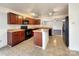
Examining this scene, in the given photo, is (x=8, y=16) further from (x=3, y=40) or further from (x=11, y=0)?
(x=11, y=0)

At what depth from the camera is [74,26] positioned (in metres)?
4.69

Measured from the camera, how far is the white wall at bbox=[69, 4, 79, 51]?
15.2 feet

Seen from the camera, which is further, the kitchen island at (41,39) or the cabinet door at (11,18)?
the cabinet door at (11,18)

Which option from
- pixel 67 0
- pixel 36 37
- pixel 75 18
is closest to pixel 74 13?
pixel 75 18

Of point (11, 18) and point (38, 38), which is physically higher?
point (11, 18)

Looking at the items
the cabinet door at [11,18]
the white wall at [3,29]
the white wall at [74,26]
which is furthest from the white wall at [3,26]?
the white wall at [74,26]

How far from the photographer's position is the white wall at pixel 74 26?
183 inches

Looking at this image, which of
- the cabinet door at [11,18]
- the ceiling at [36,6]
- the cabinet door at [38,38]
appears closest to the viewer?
the ceiling at [36,6]

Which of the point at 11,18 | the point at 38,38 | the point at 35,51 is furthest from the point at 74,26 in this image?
the point at 11,18

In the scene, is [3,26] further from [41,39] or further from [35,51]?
[35,51]

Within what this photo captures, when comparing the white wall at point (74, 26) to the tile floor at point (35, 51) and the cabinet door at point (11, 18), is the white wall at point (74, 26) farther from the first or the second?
the cabinet door at point (11, 18)

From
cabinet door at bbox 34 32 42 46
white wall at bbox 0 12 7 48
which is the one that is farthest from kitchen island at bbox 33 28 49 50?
white wall at bbox 0 12 7 48

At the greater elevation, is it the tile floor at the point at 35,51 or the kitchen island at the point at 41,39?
the kitchen island at the point at 41,39

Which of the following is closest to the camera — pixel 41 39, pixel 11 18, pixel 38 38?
pixel 41 39
